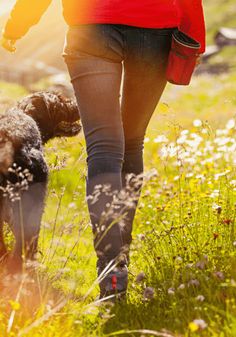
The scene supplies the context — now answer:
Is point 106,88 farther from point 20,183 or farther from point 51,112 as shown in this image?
point 51,112

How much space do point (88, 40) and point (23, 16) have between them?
0.48 meters

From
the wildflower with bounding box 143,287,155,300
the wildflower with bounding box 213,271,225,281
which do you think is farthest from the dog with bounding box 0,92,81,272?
the wildflower with bounding box 213,271,225,281

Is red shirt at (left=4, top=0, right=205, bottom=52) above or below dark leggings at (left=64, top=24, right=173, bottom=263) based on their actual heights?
above

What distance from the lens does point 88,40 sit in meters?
2.83

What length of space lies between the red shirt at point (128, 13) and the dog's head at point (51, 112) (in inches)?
33.4

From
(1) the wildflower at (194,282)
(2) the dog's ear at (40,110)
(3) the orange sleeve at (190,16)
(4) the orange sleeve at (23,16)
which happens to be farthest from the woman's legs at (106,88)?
(2) the dog's ear at (40,110)

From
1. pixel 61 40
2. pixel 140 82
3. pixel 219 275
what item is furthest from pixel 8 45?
pixel 61 40

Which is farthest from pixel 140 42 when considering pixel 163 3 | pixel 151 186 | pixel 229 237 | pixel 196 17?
pixel 151 186

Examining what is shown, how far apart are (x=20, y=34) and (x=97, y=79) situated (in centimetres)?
65

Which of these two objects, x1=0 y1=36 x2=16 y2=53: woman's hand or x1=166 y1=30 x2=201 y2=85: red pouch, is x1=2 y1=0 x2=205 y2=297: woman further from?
x1=0 y1=36 x2=16 y2=53: woman's hand

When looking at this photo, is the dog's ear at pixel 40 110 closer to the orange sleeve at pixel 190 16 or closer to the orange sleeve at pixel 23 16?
the orange sleeve at pixel 23 16

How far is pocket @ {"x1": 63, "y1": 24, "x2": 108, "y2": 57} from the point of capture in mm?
2809

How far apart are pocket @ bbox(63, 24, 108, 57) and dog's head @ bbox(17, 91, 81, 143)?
3.43 feet

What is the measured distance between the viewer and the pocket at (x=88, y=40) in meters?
2.81
